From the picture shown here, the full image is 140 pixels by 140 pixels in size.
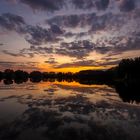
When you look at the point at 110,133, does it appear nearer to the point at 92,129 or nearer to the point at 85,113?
the point at 92,129

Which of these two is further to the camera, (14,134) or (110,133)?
(110,133)

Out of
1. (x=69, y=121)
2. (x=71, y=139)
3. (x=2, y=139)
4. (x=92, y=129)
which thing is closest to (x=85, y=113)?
(x=69, y=121)

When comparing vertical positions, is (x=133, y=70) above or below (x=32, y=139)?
above

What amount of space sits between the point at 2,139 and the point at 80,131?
5.43 m

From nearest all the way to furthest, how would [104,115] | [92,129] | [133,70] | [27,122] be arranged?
[92,129]
[27,122]
[104,115]
[133,70]

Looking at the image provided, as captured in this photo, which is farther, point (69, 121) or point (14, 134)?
point (69, 121)

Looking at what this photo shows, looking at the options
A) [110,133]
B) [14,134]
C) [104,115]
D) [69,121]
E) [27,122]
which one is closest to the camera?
[14,134]

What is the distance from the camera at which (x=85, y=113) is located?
22312 mm

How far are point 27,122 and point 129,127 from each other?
8127 millimetres

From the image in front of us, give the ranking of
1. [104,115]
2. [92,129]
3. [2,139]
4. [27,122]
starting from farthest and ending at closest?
1. [104,115]
2. [27,122]
3. [92,129]
4. [2,139]

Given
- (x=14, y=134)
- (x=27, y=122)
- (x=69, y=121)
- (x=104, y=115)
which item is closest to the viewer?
(x=14, y=134)

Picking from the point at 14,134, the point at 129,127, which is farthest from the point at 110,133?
the point at 14,134

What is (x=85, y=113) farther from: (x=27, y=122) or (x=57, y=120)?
(x=27, y=122)

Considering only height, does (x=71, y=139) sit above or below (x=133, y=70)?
below
